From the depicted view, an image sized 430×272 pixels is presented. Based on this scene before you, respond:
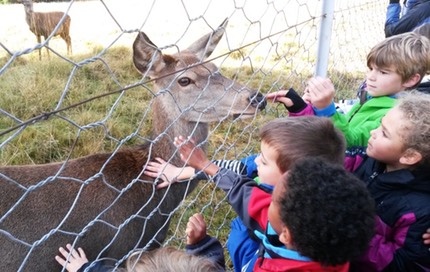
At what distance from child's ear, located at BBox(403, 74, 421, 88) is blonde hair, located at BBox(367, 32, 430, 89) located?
0.7 inches

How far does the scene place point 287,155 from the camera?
154 cm

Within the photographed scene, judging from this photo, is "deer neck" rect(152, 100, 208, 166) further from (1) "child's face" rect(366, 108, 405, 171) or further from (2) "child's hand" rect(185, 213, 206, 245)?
(1) "child's face" rect(366, 108, 405, 171)

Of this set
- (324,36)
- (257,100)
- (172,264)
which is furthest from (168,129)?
(172,264)

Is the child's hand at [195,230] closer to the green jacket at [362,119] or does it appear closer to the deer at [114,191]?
the deer at [114,191]

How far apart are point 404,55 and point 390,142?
74cm

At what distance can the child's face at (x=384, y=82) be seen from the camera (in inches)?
93.9

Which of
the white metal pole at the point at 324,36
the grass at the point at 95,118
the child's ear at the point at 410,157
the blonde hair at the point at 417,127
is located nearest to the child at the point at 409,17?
the grass at the point at 95,118

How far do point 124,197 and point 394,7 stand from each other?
356 cm

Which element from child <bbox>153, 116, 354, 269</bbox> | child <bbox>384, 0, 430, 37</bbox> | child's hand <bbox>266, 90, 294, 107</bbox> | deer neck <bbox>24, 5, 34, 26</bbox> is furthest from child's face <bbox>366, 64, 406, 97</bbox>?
deer neck <bbox>24, 5, 34, 26</bbox>

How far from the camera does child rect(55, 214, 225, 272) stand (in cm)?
113

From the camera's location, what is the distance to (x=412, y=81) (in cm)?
243

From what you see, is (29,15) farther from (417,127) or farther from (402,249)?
(402,249)

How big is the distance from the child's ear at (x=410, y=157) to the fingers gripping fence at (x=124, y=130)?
2.67 feet

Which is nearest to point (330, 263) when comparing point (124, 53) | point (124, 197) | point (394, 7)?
point (124, 197)
